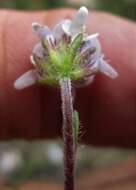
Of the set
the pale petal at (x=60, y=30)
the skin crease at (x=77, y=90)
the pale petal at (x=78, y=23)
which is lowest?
the skin crease at (x=77, y=90)

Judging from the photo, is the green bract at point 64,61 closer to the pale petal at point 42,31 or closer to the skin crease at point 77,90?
the pale petal at point 42,31

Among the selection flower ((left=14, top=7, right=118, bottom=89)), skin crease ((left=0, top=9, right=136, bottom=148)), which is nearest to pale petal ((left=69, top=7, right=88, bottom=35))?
flower ((left=14, top=7, right=118, bottom=89))

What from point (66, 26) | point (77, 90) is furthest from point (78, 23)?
point (77, 90)

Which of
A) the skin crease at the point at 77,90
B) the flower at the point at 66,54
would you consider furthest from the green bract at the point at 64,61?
the skin crease at the point at 77,90

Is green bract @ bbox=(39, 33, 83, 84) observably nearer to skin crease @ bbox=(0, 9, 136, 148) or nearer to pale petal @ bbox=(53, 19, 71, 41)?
pale petal @ bbox=(53, 19, 71, 41)

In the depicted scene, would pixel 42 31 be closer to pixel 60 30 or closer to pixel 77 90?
pixel 60 30

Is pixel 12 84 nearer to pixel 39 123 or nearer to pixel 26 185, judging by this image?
pixel 39 123
